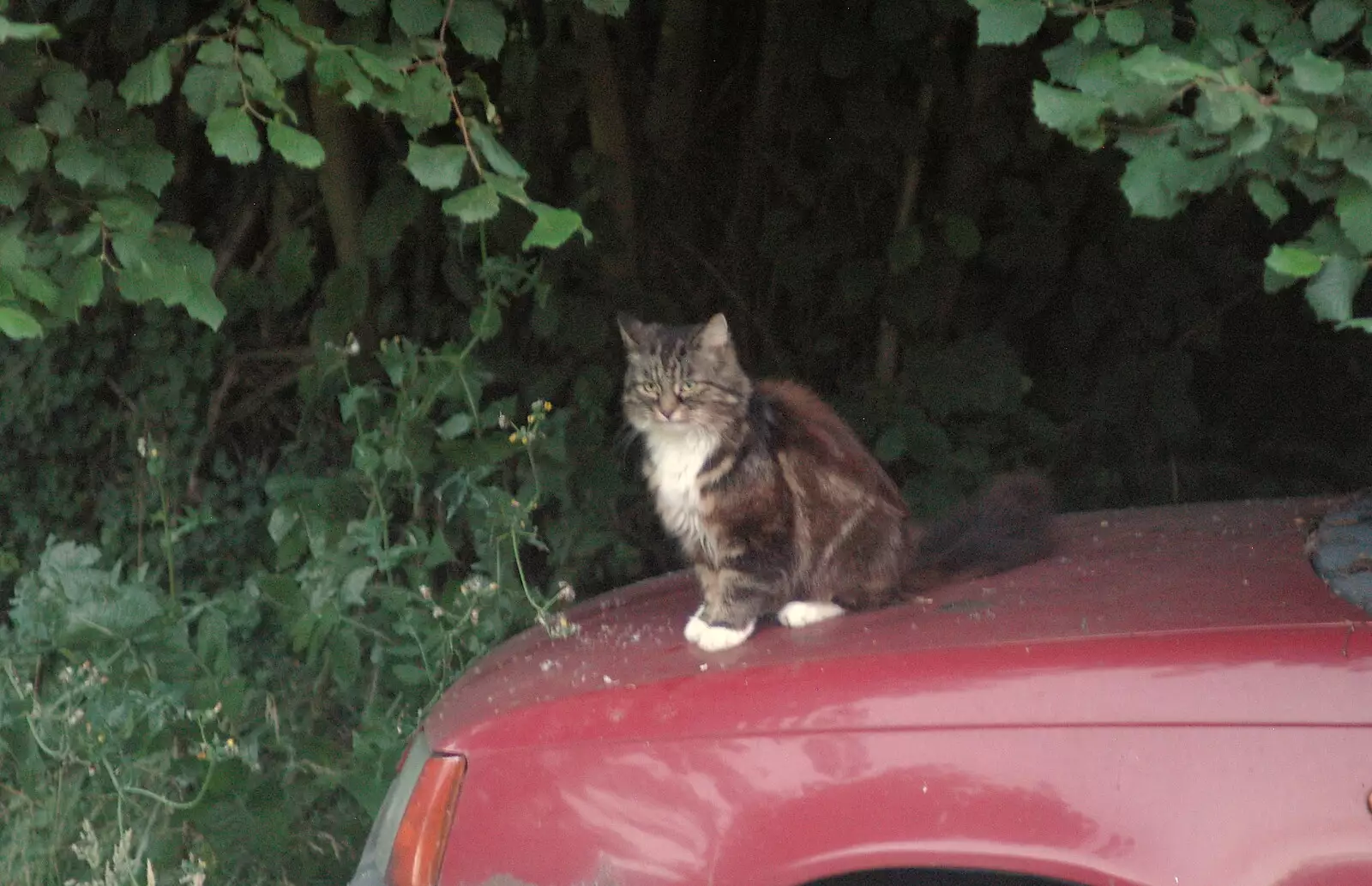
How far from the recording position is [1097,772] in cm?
203

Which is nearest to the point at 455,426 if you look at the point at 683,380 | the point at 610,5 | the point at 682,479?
the point at 683,380

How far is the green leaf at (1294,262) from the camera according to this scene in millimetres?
2248

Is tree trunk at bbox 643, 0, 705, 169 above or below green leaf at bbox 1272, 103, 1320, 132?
below

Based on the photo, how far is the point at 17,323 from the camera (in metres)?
2.76

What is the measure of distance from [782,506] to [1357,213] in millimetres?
1494

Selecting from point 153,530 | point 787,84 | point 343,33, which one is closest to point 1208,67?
point 343,33

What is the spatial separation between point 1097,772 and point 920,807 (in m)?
0.25

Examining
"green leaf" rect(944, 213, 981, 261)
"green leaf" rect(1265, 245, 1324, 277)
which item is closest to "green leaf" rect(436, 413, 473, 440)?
"green leaf" rect(944, 213, 981, 261)

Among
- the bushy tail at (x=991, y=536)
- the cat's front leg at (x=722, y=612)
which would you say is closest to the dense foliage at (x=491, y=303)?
the cat's front leg at (x=722, y=612)

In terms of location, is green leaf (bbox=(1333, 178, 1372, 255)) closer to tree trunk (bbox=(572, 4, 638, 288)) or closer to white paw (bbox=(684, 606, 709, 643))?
white paw (bbox=(684, 606, 709, 643))

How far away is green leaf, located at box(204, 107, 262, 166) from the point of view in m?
2.95

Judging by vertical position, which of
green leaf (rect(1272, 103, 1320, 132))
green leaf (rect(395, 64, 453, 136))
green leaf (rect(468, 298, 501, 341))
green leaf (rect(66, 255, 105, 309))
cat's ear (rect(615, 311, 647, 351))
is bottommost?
green leaf (rect(468, 298, 501, 341))

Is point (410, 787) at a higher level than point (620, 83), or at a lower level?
lower

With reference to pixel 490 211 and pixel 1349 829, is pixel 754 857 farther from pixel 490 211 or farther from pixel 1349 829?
pixel 490 211
